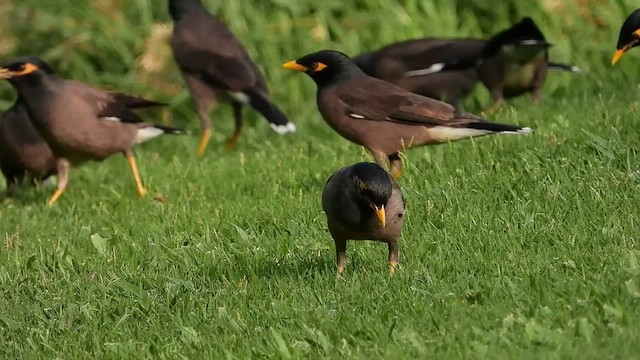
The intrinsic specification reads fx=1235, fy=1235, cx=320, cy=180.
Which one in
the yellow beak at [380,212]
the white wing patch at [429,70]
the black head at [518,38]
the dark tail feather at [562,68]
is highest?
the yellow beak at [380,212]

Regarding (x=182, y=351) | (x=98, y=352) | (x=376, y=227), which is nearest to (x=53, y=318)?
(x=98, y=352)

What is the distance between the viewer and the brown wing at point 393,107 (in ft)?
32.9

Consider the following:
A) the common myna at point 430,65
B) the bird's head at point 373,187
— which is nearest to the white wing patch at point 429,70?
the common myna at point 430,65

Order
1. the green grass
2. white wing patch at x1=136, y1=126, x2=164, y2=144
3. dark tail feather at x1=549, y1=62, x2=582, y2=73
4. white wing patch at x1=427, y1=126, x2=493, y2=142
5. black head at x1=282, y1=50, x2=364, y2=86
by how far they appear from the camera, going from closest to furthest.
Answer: the green grass < white wing patch at x1=427, y1=126, x2=493, y2=142 < black head at x1=282, y1=50, x2=364, y2=86 < white wing patch at x1=136, y1=126, x2=164, y2=144 < dark tail feather at x1=549, y1=62, x2=582, y2=73

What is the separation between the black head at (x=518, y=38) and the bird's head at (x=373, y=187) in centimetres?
604

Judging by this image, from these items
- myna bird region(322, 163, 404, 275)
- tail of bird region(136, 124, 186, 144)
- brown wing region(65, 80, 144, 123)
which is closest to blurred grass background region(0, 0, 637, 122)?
tail of bird region(136, 124, 186, 144)

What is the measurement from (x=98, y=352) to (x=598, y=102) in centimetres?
627

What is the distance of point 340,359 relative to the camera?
19.5 feet

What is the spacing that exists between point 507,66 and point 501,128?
3.68 meters

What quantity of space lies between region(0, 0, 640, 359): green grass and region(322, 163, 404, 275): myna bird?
0.24 metres

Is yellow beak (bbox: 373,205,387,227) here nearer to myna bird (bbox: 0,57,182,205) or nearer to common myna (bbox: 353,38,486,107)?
myna bird (bbox: 0,57,182,205)

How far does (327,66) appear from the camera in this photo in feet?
34.1

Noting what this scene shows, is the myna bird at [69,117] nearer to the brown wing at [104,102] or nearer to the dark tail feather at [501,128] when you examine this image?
the brown wing at [104,102]

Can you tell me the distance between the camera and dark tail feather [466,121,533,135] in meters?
9.39
